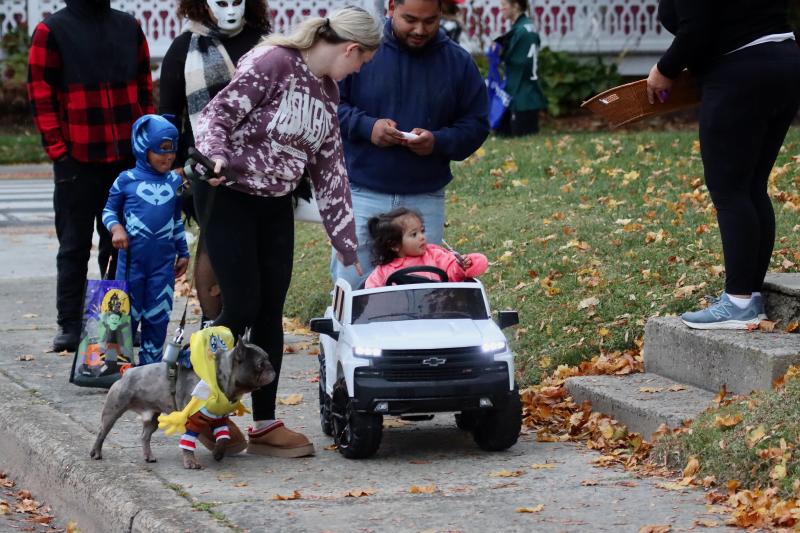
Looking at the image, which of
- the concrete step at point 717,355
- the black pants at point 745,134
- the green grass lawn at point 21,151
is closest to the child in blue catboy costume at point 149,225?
the concrete step at point 717,355

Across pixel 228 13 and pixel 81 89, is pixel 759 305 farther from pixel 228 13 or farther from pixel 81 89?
pixel 81 89

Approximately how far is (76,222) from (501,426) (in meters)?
3.36

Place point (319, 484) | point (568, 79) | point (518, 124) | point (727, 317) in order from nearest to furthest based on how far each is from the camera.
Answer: point (319, 484) < point (727, 317) < point (518, 124) < point (568, 79)

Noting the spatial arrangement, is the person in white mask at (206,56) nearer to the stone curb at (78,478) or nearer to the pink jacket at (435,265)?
the stone curb at (78,478)

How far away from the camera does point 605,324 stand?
7.05m

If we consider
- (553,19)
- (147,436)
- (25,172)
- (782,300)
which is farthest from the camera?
(553,19)

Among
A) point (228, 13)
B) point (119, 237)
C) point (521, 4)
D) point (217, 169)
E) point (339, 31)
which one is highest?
point (521, 4)

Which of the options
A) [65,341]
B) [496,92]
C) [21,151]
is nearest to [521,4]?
[496,92]

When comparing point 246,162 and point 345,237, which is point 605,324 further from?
point 246,162

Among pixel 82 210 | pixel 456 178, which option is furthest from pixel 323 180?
pixel 456 178

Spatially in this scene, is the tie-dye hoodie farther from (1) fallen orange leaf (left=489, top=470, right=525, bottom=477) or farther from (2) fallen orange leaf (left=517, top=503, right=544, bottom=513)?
(2) fallen orange leaf (left=517, top=503, right=544, bottom=513)

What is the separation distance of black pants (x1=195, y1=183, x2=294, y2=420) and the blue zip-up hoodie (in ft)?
2.75

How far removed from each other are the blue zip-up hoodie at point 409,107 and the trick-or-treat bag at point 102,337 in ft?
4.65

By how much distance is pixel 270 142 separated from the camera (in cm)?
545
